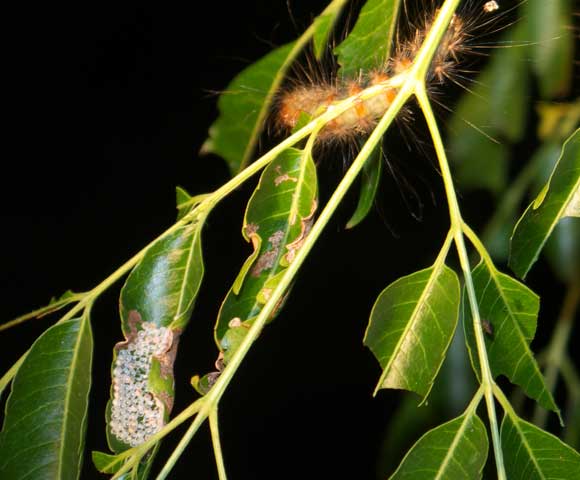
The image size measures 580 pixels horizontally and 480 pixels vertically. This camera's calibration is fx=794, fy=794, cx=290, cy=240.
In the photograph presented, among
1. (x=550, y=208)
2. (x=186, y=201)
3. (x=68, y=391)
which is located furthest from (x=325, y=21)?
(x=68, y=391)

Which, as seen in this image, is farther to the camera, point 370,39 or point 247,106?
point 247,106

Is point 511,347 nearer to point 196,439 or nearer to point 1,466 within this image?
point 1,466

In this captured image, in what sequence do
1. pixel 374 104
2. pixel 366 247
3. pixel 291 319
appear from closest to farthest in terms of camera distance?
pixel 374 104, pixel 366 247, pixel 291 319

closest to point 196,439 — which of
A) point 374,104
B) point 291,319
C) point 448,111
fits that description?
point 291,319

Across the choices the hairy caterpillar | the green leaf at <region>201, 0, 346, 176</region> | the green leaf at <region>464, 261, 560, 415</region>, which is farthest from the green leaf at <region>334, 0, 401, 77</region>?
the green leaf at <region>464, 261, 560, 415</region>

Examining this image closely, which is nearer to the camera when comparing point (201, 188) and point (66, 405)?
point (66, 405)

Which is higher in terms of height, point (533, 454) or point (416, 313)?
point (416, 313)

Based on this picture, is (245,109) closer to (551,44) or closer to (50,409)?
(551,44)
